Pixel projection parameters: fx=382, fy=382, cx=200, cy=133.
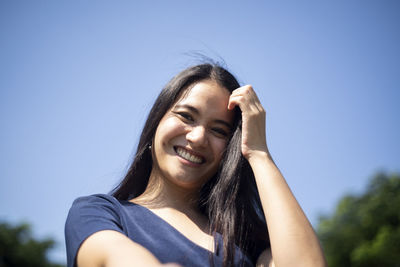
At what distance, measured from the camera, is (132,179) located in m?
2.76

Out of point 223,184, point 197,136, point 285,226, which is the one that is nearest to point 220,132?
point 197,136

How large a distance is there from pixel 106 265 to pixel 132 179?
1197 mm

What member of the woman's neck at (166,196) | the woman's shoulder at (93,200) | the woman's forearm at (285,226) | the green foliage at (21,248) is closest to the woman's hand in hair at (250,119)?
the woman's forearm at (285,226)

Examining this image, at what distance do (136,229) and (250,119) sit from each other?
1.02 metres

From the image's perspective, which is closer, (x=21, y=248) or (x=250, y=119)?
(x=250, y=119)

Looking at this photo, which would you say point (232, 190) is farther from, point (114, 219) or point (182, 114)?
point (114, 219)

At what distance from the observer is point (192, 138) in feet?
8.29

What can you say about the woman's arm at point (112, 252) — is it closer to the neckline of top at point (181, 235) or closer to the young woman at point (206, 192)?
the young woman at point (206, 192)

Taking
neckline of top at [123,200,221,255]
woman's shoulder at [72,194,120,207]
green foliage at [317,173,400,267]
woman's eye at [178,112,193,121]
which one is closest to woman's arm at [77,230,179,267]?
woman's shoulder at [72,194,120,207]

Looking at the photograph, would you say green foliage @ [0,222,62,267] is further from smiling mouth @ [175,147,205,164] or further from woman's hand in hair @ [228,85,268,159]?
woman's hand in hair @ [228,85,268,159]

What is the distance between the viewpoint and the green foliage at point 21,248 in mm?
33500

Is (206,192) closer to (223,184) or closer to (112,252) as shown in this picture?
(223,184)

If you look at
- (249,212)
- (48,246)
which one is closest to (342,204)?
(48,246)

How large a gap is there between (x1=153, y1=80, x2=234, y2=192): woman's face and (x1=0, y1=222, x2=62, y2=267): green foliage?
3596cm
